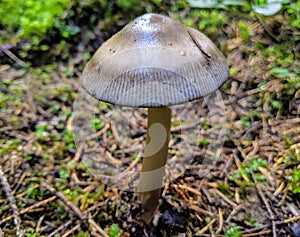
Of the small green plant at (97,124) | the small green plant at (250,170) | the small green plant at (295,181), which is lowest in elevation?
the small green plant at (295,181)

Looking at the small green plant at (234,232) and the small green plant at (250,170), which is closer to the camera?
the small green plant at (234,232)

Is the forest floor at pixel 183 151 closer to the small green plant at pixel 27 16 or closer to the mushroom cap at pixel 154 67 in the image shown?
the small green plant at pixel 27 16

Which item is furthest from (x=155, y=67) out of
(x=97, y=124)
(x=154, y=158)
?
(x=97, y=124)

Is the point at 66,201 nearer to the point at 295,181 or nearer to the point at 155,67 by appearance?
the point at 155,67

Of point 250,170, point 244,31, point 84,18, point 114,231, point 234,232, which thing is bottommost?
point 234,232

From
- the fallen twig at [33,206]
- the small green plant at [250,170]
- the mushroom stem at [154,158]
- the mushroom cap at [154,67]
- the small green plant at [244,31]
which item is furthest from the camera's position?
the small green plant at [244,31]

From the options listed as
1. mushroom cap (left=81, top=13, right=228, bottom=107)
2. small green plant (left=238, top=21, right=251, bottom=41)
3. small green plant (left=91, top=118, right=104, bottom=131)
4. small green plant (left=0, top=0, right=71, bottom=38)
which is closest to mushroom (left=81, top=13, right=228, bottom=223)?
mushroom cap (left=81, top=13, right=228, bottom=107)

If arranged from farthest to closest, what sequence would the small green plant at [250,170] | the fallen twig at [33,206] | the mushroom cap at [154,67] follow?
the small green plant at [250,170]
the fallen twig at [33,206]
the mushroom cap at [154,67]

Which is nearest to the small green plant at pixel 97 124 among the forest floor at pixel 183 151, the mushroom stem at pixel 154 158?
the forest floor at pixel 183 151
